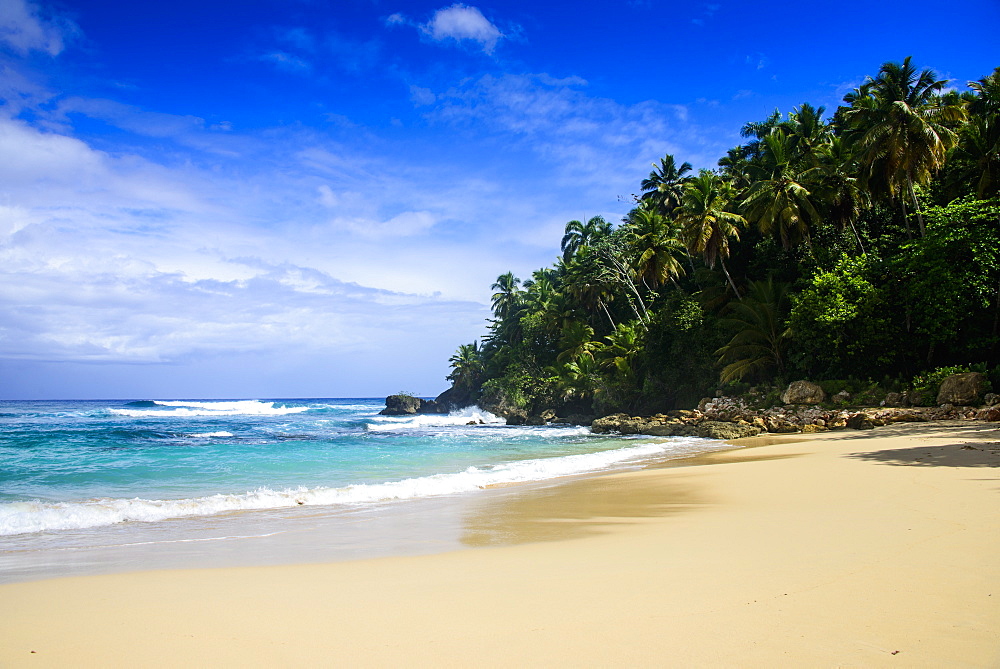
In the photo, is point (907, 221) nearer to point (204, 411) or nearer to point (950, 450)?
point (950, 450)

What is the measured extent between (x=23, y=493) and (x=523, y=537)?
10.4 meters

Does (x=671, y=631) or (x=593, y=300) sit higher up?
(x=593, y=300)

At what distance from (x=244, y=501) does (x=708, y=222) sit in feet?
77.4

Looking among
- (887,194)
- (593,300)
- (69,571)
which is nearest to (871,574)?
(69,571)

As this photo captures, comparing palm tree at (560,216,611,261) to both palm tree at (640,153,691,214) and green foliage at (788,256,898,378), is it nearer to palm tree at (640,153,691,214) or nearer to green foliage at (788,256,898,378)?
palm tree at (640,153,691,214)

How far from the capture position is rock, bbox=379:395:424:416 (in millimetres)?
68625

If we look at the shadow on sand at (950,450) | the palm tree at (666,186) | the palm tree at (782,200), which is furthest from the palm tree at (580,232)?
the shadow on sand at (950,450)

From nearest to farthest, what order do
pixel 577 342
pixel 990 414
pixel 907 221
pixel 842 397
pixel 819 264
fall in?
pixel 990 414 < pixel 842 397 < pixel 907 221 < pixel 819 264 < pixel 577 342

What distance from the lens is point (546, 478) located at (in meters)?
12.1

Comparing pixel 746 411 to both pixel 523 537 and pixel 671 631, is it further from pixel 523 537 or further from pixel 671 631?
pixel 671 631

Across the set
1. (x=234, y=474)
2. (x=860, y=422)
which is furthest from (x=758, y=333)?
(x=234, y=474)

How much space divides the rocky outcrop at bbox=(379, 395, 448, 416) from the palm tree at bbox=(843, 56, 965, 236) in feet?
176

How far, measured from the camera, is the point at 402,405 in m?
68.9

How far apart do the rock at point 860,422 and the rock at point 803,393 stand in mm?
3325
